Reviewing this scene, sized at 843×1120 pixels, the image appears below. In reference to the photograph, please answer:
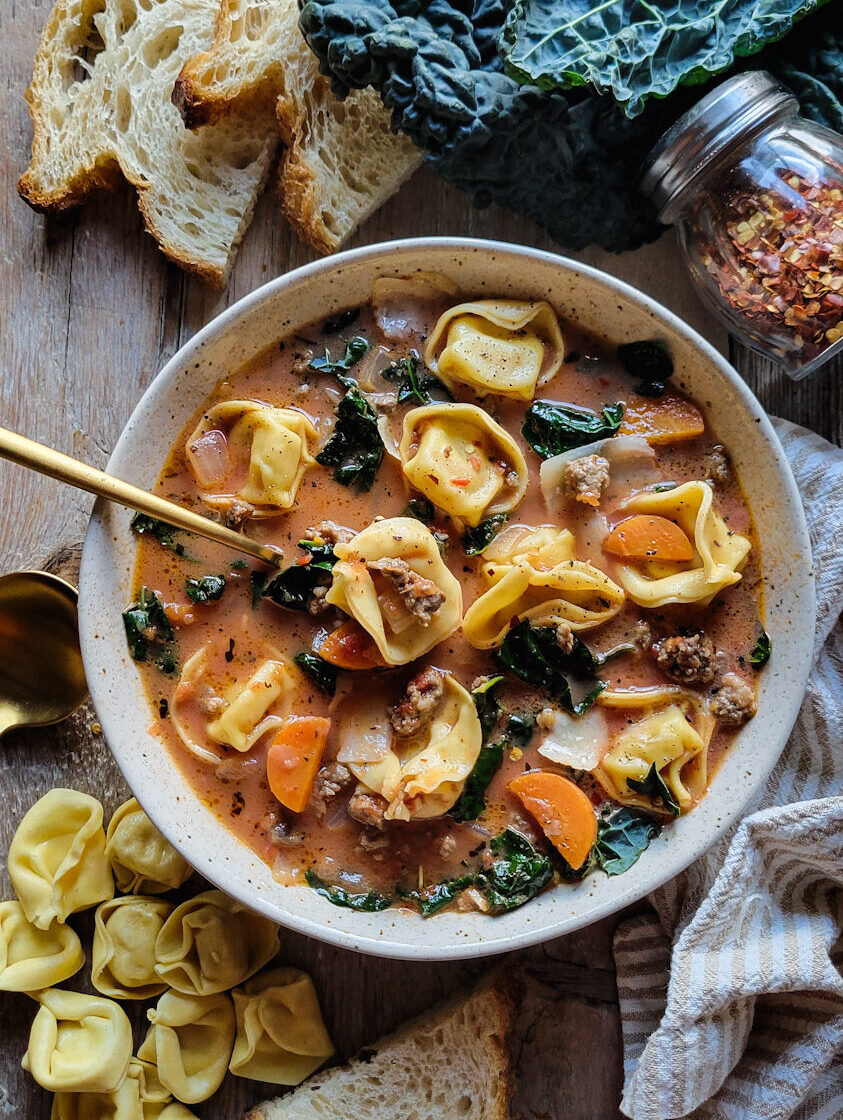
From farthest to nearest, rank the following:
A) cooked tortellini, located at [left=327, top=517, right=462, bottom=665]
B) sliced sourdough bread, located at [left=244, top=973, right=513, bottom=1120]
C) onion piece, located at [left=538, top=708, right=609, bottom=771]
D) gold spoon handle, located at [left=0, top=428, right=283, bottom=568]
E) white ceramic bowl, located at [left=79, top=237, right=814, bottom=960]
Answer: sliced sourdough bread, located at [left=244, top=973, right=513, bottom=1120] < onion piece, located at [left=538, top=708, right=609, bottom=771] < white ceramic bowl, located at [left=79, top=237, right=814, bottom=960] < cooked tortellini, located at [left=327, top=517, right=462, bottom=665] < gold spoon handle, located at [left=0, top=428, right=283, bottom=568]

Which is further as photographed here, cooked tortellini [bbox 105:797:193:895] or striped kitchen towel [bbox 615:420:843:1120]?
cooked tortellini [bbox 105:797:193:895]

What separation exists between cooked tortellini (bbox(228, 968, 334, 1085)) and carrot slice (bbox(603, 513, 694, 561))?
2547 mm

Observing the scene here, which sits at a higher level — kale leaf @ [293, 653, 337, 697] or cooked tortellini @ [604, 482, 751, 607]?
cooked tortellini @ [604, 482, 751, 607]

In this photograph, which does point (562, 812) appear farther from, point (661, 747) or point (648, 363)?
point (648, 363)

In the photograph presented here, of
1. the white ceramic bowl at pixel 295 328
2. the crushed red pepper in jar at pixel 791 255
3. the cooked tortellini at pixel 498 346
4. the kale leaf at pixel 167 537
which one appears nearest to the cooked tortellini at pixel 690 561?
the white ceramic bowl at pixel 295 328

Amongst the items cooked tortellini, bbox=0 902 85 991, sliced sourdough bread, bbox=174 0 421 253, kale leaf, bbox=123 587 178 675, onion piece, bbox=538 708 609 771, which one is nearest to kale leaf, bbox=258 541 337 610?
kale leaf, bbox=123 587 178 675

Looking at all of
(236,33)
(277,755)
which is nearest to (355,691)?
(277,755)

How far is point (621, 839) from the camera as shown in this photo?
4.66 meters

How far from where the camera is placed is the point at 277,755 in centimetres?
456

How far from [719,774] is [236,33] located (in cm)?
412

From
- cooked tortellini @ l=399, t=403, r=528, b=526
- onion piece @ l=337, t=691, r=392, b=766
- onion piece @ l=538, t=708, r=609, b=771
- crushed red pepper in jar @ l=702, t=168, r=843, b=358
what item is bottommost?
onion piece @ l=538, t=708, r=609, b=771

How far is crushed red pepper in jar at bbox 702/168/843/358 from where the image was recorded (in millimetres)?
Result: 4578

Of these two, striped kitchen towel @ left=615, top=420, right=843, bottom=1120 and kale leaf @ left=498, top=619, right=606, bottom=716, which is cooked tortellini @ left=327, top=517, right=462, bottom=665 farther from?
striped kitchen towel @ left=615, top=420, right=843, bottom=1120

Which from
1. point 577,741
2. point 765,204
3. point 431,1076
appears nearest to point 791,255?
point 765,204
